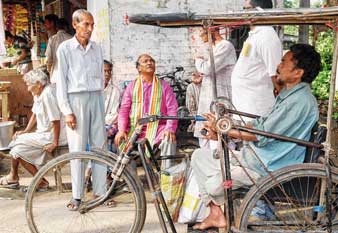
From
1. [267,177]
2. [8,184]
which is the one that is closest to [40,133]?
[8,184]

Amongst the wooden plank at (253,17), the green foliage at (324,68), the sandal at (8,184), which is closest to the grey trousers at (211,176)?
the wooden plank at (253,17)

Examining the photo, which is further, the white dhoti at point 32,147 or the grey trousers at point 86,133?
the white dhoti at point 32,147

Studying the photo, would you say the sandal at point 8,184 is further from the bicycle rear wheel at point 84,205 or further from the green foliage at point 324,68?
the green foliage at point 324,68

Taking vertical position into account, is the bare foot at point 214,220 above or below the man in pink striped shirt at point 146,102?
below

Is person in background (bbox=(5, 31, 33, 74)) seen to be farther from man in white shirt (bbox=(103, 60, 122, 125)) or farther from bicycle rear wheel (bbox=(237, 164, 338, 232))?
bicycle rear wheel (bbox=(237, 164, 338, 232))

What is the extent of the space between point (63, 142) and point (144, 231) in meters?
1.64

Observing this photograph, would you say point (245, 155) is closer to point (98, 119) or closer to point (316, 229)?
point (316, 229)

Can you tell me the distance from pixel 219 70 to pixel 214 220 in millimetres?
1868

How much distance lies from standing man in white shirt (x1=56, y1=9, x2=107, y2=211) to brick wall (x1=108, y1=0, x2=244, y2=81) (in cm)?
210

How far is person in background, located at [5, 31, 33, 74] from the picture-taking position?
1027 centimetres

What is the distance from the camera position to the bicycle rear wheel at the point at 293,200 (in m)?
3.08

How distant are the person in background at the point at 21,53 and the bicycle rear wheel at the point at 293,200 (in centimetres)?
781

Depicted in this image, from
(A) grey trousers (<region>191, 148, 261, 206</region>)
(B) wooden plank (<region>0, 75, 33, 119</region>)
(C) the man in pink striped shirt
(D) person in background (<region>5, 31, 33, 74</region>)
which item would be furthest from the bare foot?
(D) person in background (<region>5, 31, 33, 74</region>)

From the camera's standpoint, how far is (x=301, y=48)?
11.3 feet
